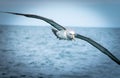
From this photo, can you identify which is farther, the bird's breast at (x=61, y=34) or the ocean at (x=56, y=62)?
the ocean at (x=56, y=62)

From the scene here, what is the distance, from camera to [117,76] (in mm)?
13359

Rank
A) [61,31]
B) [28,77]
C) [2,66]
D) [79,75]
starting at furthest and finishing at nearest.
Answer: [2,66], [79,75], [28,77], [61,31]

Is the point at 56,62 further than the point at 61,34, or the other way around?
the point at 56,62

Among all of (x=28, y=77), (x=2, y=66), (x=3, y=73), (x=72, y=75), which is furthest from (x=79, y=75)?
(x=2, y=66)

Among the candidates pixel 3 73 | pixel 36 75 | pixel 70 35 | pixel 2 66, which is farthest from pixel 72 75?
pixel 70 35

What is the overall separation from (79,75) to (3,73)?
3.23 meters

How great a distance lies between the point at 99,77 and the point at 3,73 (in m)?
4.06

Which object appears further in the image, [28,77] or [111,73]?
[111,73]

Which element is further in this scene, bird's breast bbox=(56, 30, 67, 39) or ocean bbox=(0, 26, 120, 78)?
ocean bbox=(0, 26, 120, 78)

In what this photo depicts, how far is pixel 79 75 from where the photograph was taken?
13750 millimetres

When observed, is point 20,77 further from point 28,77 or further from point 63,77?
point 63,77

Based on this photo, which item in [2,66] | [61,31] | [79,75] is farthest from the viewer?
[2,66]

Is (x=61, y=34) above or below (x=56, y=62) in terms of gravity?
below

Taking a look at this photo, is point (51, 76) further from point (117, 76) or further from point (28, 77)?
point (117, 76)
